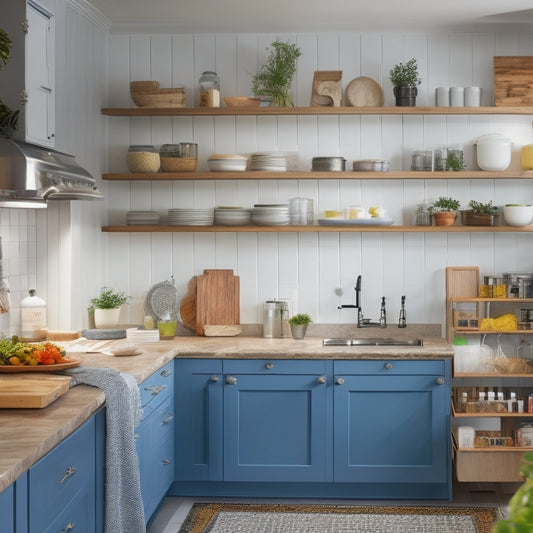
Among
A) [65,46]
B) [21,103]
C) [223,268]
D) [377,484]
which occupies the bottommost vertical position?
[377,484]

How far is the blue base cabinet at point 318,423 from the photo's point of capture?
4457 mm

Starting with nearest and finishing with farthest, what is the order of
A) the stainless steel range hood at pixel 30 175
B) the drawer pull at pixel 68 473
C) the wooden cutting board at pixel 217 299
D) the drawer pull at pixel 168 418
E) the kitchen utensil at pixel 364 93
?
the drawer pull at pixel 68 473 → the stainless steel range hood at pixel 30 175 → the drawer pull at pixel 168 418 → the kitchen utensil at pixel 364 93 → the wooden cutting board at pixel 217 299

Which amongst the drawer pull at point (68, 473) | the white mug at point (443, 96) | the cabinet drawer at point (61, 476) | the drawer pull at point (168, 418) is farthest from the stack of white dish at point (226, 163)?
the drawer pull at point (68, 473)

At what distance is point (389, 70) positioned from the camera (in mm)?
5020

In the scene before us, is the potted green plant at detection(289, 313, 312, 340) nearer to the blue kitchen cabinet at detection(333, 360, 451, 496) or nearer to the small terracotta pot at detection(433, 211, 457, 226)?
the blue kitchen cabinet at detection(333, 360, 451, 496)

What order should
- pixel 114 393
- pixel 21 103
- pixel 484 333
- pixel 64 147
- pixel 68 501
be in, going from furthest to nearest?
→ pixel 484 333 < pixel 64 147 < pixel 21 103 < pixel 114 393 < pixel 68 501

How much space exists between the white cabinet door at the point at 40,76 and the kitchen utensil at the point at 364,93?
6.05ft

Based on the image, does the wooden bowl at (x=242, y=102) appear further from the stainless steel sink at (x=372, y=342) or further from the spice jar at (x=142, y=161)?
the stainless steel sink at (x=372, y=342)

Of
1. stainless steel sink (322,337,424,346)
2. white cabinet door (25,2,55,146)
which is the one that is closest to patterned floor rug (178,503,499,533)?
stainless steel sink (322,337,424,346)

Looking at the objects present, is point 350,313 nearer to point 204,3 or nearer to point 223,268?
point 223,268

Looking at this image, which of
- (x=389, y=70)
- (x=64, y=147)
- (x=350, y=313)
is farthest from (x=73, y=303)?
(x=389, y=70)

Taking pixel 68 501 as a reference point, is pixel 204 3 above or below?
above

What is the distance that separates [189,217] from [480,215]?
5.71 feet

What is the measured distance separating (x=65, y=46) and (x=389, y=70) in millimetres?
1963
